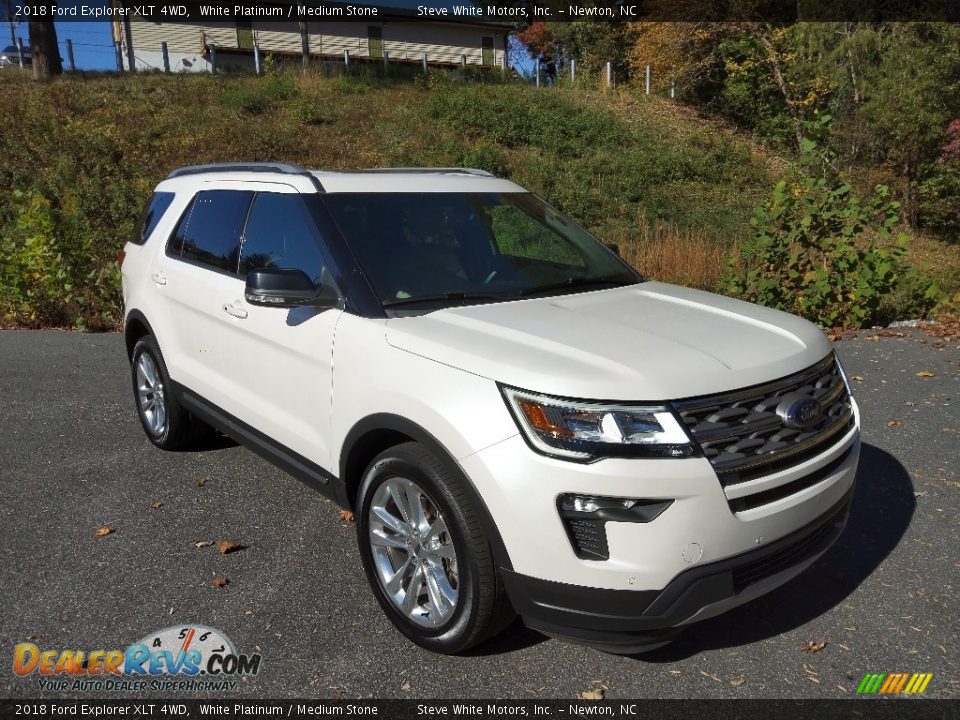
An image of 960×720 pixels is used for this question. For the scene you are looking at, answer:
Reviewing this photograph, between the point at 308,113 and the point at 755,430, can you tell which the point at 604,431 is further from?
the point at 308,113

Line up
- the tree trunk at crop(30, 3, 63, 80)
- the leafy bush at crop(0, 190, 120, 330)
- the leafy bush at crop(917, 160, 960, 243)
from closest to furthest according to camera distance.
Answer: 1. the leafy bush at crop(0, 190, 120, 330)
2. the leafy bush at crop(917, 160, 960, 243)
3. the tree trunk at crop(30, 3, 63, 80)

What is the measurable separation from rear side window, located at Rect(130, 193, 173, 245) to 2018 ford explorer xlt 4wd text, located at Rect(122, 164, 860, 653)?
3.86ft

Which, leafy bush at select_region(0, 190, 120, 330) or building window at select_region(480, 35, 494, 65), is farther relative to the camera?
building window at select_region(480, 35, 494, 65)

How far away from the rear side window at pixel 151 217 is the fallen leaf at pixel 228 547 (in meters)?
2.45

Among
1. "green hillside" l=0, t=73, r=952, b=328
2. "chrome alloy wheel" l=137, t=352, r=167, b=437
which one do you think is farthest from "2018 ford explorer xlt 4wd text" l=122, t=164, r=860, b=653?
"green hillside" l=0, t=73, r=952, b=328

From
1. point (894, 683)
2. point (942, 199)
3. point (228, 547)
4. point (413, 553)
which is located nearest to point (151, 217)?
point (228, 547)

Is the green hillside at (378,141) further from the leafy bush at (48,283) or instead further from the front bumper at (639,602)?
the front bumper at (639,602)

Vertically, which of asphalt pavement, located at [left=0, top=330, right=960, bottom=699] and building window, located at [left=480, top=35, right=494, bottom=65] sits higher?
building window, located at [left=480, top=35, right=494, bottom=65]

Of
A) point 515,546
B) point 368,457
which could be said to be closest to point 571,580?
point 515,546

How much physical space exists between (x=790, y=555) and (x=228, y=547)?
2.66 m

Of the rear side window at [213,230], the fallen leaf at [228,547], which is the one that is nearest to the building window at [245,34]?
the rear side window at [213,230]

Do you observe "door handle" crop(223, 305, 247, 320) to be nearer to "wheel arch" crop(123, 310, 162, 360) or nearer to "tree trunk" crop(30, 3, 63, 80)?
"wheel arch" crop(123, 310, 162, 360)

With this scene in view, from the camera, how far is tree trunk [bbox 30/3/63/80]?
25.0m

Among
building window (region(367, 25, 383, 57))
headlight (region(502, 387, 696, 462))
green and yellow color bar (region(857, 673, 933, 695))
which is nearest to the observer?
headlight (region(502, 387, 696, 462))
